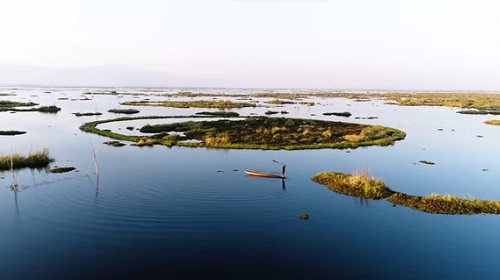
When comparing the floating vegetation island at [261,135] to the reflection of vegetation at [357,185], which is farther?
the floating vegetation island at [261,135]

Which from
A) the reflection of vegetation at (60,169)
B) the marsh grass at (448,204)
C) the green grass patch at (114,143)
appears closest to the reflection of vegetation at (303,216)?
the marsh grass at (448,204)

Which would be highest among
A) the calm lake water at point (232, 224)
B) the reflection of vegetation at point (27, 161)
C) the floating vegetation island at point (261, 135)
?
the floating vegetation island at point (261, 135)

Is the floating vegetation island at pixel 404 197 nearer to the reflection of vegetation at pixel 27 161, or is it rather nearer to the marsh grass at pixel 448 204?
the marsh grass at pixel 448 204

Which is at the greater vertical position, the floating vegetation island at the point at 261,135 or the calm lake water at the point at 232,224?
the floating vegetation island at the point at 261,135

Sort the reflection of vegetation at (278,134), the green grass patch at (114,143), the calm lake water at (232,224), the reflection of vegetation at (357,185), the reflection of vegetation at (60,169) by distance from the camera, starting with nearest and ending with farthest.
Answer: the calm lake water at (232,224) < the reflection of vegetation at (357,185) < the reflection of vegetation at (60,169) < the green grass patch at (114,143) < the reflection of vegetation at (278,134)

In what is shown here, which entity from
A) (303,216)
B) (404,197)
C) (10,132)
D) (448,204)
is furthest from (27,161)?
(448,204)

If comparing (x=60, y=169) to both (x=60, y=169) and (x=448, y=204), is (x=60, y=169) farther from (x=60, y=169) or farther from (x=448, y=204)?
(x=448, y=204)

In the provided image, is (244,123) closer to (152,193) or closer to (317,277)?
(152,193)
